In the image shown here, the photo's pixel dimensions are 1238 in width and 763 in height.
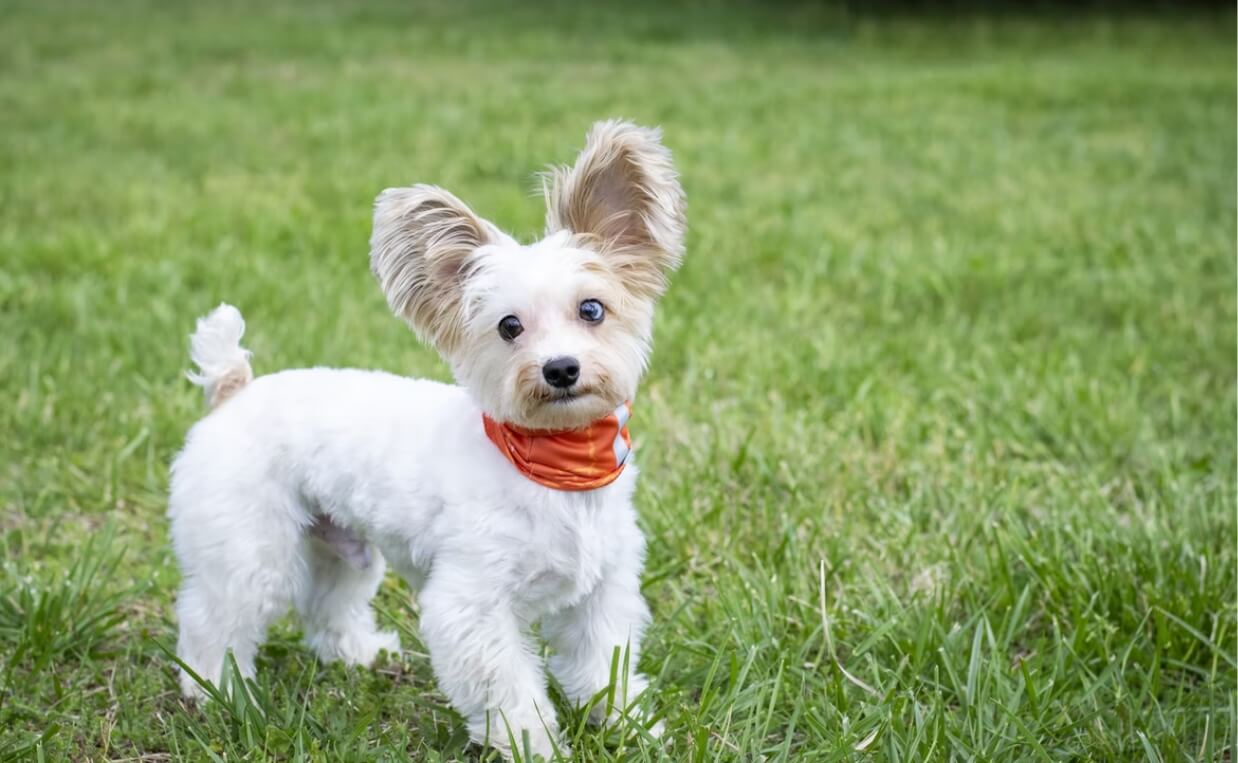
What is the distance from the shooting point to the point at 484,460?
2812 millimetres

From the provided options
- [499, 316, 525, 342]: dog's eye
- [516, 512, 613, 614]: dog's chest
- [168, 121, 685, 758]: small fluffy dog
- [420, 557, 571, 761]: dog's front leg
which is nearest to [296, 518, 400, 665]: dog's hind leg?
[168, 121, 685, 758]: small fluffy dog

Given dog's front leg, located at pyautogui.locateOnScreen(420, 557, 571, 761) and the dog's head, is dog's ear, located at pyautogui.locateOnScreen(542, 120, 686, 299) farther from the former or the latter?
dog's front leg, located at pyautogui.locateOnScreen(420, 557, 571, 761)

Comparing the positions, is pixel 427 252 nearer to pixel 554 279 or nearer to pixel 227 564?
pixel 554 279

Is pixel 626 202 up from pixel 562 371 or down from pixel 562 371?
up

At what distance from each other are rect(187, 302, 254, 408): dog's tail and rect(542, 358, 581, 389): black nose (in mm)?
991

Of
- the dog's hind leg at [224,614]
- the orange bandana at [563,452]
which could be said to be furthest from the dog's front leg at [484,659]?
the dog's hind leg at [224,614]

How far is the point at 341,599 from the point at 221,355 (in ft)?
2.33

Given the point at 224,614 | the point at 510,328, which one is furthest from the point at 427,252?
the point at 224,614

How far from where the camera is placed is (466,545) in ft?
9.04

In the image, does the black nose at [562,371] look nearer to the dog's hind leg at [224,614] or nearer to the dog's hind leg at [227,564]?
the dog's hind leg at [227,564]

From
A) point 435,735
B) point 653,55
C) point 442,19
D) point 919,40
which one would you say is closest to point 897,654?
point 435,735

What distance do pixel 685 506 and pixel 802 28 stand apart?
14.6m

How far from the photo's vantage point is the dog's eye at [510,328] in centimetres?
272

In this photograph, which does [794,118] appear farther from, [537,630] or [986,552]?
[537,630]
